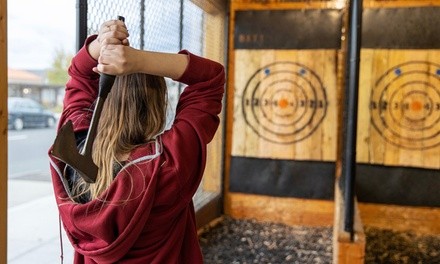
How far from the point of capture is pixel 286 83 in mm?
4645

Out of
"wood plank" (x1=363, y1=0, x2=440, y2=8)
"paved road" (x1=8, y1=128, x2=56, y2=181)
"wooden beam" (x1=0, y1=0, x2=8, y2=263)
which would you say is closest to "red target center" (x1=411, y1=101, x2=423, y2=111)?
"wood plank" (x1=363, y1=0, x2=440, y2=8)

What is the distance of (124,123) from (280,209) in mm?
3798

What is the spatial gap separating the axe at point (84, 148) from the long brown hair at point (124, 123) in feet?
0.12

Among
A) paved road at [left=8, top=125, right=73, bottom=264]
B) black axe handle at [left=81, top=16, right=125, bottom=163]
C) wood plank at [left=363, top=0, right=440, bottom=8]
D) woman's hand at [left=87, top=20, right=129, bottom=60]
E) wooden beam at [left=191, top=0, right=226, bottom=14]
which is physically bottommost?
paved road at [left=8, top=125, right=73, bottom=264]

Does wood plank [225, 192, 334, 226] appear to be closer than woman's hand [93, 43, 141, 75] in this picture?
No

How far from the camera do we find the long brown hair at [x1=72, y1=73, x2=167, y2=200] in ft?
3.51

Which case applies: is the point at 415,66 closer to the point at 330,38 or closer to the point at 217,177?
the point at 330,38

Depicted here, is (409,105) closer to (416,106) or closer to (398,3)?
(416,106)

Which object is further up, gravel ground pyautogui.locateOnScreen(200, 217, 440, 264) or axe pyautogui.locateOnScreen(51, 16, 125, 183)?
axe pyautogui.locateOnScreen(51, 16, 125, 183)

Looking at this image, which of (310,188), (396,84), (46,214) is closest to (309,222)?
(310,188)

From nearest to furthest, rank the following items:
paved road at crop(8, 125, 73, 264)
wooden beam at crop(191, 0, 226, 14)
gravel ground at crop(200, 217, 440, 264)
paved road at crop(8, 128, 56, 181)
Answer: gravel ground at crop(200, 217, 440, 264), paved road at crop(8, 125, 73, 264), wooden beam at crop(191, 0, 226, 14), paved road at crop(8, 128, 56, 181)

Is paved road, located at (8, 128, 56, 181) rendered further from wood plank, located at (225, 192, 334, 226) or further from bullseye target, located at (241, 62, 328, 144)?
bullseye target, located at (241, 62, 328, 144)

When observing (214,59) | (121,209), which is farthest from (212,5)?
(121,209)

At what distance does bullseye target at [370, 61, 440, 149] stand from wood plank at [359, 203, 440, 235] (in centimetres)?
61
